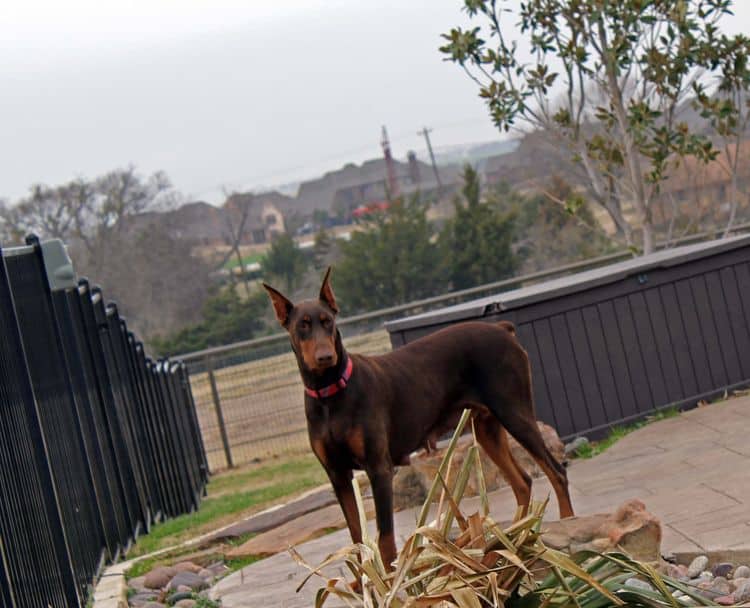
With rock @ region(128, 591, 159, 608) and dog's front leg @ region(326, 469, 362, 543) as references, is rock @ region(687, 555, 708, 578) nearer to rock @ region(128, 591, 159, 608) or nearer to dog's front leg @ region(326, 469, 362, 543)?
dog's front leg @ region(326, 469, 362, 543)

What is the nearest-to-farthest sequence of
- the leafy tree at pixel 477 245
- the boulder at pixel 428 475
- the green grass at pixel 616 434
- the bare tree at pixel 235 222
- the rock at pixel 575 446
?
the boulder at pixel 428 475 < the green grass at pixel 616 434 < the rock at pixel 575 446 < the leafy tree at pixel 477 245 < the bare tree at pixel 235 222

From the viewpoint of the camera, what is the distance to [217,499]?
14211 millimetres

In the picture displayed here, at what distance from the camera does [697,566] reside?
16.9 feet

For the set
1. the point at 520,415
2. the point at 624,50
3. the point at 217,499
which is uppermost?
the point at 624,50

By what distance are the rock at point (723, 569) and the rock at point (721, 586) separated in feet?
0.46

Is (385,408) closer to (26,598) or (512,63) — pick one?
(26,598)

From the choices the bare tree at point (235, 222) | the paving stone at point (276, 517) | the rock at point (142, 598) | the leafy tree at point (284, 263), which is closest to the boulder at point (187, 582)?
the rock at point (142, 598)

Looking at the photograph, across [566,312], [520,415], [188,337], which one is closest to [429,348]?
[520,415]

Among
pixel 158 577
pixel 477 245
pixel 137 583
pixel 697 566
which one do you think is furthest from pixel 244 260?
pixel 697 566

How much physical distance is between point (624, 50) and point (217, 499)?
22.5 ft

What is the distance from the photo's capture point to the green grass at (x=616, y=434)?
8.61 meters

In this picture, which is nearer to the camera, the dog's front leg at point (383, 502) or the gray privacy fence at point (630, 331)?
the dog's front leg at point (383, 502)

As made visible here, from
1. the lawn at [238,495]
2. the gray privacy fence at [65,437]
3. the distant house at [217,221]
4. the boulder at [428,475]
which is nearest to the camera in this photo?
the gray privacy fence at [65,437]

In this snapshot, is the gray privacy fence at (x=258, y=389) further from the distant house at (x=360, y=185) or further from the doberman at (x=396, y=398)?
the distant house at (x=360, y=185)
